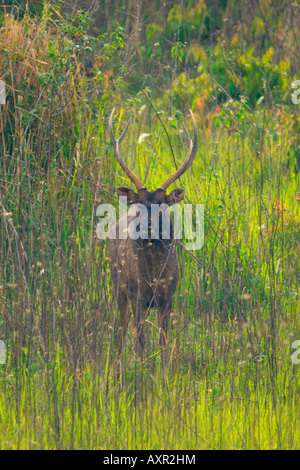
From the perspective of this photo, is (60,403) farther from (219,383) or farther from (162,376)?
(219,383)

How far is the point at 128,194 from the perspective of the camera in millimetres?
5289

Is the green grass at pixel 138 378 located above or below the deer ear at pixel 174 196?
below

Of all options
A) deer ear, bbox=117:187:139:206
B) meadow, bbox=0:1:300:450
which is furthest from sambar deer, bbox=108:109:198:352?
meadow, bbox=0:1:300:450

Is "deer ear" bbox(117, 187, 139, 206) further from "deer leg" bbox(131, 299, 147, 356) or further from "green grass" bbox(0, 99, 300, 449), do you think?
"deer leg" bbox(131, 299, 147, 356)

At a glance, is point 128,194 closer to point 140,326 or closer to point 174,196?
point 174,196

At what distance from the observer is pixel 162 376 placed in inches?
169

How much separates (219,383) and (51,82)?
2931 millimetres

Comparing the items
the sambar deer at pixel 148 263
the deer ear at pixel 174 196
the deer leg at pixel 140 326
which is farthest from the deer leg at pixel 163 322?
the deer ear at pixel 174 196

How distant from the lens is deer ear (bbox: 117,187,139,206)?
5219 mm

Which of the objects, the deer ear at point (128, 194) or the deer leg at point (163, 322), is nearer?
the deer leg at point (163, 322)

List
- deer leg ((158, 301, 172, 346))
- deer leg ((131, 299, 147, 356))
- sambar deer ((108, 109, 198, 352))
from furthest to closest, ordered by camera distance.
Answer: sambar deer ((108, 109, 198, 352)) < deer leg ((158, 301, 172, 346)) < deer leg ((131, 299, 147, 356))

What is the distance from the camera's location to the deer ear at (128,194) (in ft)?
17.1

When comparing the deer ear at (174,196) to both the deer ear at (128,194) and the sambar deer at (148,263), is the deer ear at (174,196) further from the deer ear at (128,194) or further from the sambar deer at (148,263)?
the deer ear at (128,194)
